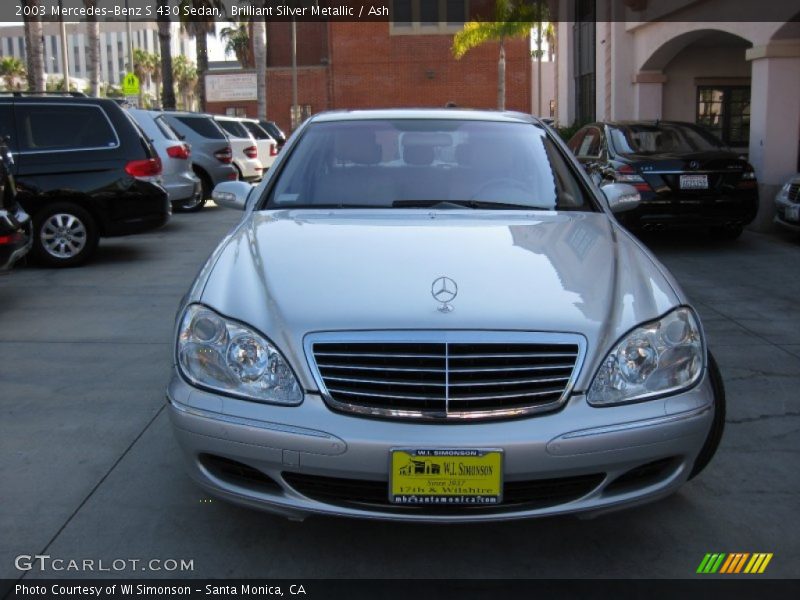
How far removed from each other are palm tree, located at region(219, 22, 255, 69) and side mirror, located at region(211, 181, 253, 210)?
163 ft

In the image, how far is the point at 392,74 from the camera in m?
47.1

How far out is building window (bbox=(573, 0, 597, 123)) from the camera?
73.3 ft

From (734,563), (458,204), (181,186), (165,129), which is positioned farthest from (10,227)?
(165,129)

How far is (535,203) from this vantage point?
4273 millimetres

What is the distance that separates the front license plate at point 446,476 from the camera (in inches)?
109

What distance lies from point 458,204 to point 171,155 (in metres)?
9.91

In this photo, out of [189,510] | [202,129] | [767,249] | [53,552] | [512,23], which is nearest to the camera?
[53,552]

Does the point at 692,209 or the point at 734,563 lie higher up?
the point at 692,209

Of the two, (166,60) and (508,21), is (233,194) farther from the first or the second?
(508,21)

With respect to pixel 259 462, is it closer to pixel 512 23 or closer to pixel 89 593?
pixel 89 593

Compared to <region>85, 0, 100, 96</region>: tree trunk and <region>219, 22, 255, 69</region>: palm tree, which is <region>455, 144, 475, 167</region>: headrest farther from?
<region>219, 22, 255, 69</region>: palm tree

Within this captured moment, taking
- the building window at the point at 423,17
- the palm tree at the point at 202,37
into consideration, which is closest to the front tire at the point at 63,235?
the palm tree at the point at 202,37

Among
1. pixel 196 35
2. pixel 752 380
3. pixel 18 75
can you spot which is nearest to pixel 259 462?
pixel 752 380

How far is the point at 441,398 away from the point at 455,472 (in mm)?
234
